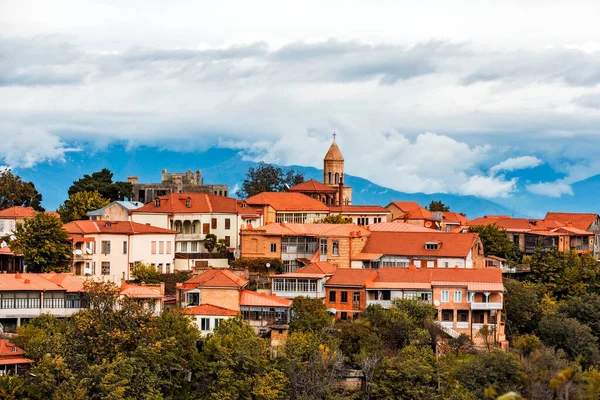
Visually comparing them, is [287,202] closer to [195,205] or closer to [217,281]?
[195,205]

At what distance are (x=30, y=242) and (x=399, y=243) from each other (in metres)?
25.8

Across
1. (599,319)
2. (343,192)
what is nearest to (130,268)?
(599,319)

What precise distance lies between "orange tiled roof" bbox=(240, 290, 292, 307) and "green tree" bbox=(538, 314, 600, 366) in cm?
1648

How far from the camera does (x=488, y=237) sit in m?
87.1

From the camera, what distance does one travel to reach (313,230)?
7894 centimetres

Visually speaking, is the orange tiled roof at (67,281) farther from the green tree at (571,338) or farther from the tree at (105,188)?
the tree at (105,188)

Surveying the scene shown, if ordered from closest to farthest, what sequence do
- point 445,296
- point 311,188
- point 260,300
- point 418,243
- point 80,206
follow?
1. point 260,300
2. point 445,296
3. point 418,243
4. point 80,206
5. point 311,188

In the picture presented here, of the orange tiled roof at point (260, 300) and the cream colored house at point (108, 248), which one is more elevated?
the cream colored house at point (108, 248)

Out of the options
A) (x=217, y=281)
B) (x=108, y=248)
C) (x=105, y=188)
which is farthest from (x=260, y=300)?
(x=105, y=188)

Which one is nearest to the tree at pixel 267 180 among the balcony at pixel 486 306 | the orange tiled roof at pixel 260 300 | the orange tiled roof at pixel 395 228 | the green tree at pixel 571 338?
the orange tiled roof at pixel 395 228

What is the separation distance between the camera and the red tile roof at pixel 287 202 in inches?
3649

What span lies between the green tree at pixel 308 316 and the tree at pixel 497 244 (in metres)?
24.9

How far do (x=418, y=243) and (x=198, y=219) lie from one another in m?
17.5

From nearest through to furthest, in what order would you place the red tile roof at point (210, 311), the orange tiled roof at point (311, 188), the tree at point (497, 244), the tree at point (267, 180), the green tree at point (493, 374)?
the green tree at point (493, 374), the red tile roof at point (210, 311), the tree at point (497, 244), the orange tiled roof at point (311, 188), the tree at point (267, 180)
